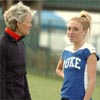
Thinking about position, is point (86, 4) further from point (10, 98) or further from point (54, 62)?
point (10, 98)

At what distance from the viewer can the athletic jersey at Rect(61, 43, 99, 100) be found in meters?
6.68

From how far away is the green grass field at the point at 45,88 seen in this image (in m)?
14.1

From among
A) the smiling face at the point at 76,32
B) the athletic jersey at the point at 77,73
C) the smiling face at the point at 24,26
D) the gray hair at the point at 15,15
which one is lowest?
the athletic jersey at the point at 77,73

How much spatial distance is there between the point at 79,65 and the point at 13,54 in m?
0.99

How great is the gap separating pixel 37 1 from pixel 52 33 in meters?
5.09

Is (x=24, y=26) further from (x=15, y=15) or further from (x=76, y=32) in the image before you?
(x=76, y=32)

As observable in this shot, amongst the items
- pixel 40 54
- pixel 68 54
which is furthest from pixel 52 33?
pixel 68 54

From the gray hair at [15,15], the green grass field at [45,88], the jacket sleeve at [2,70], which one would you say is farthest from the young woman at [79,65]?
the green grass field at [45,88]

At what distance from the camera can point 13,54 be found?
604cm

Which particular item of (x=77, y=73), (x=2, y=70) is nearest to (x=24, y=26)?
(x=2, y=70)

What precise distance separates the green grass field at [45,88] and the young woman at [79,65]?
22.1ft

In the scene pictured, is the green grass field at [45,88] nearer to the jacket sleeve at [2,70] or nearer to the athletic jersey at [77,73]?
the athletic jersey at [77,73]

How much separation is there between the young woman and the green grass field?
673cm

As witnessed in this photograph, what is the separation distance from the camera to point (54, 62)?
69.4ft
